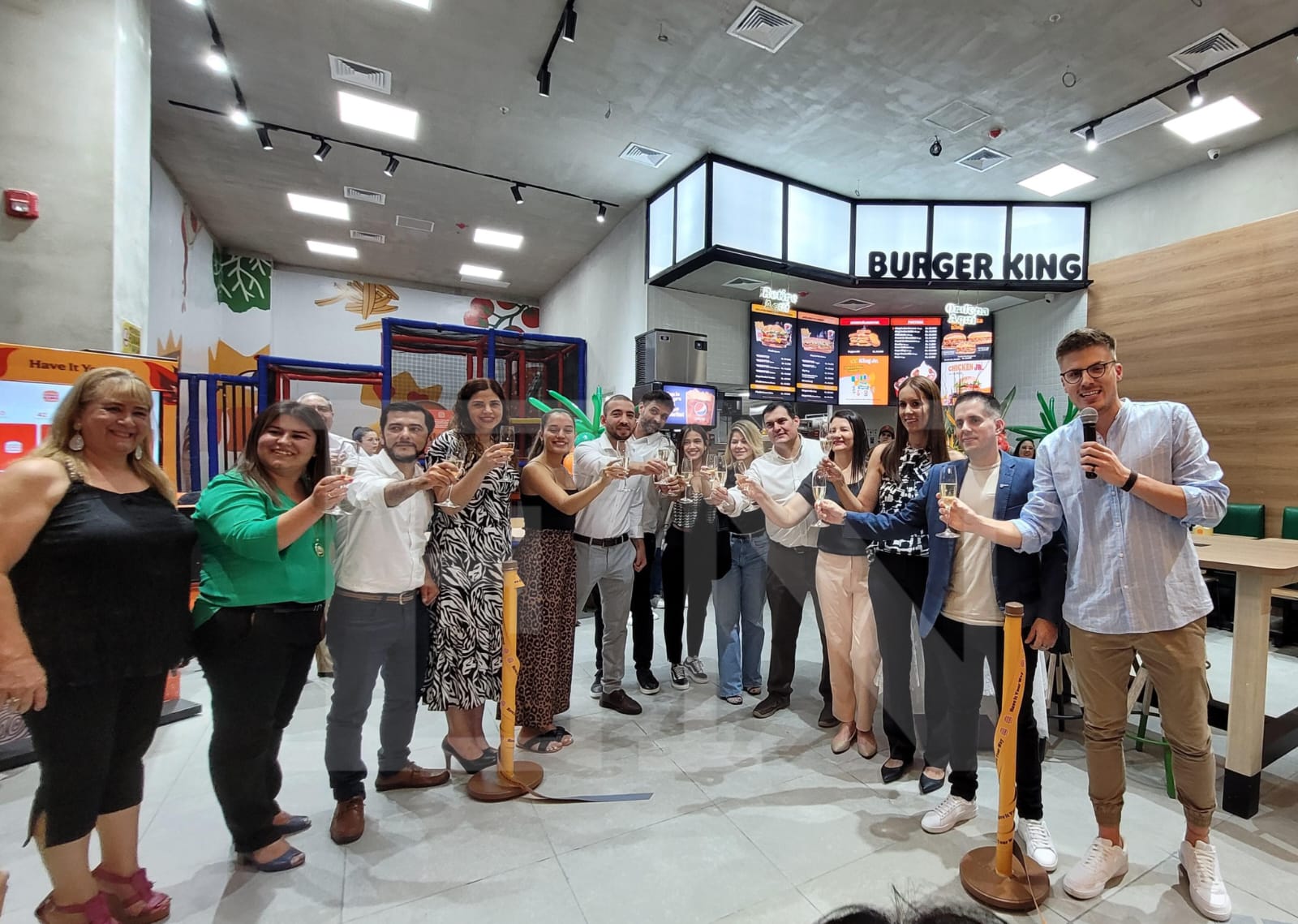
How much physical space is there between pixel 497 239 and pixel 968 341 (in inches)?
242

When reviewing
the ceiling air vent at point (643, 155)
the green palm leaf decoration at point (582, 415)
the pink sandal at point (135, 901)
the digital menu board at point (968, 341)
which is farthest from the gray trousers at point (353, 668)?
the digital menu board at point (968, 341)

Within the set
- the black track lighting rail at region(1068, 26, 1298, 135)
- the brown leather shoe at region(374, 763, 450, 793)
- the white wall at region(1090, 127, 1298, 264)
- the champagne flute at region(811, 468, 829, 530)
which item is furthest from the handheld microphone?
the white wall at region(1090, 127, 1298, 264)

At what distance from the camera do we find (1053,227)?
6.13m

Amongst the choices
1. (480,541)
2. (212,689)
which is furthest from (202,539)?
(480,541)

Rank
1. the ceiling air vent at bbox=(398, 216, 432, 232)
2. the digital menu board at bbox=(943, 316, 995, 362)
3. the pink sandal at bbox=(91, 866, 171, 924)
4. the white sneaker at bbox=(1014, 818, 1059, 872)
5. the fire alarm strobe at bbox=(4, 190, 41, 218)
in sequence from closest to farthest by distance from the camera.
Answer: the pink sandal at bbox=(91, 866, 171, 924) → the white sneaker at bbox=(1014, 818, 1059, 872) → the fire alarm strobe at bbox=(4, 190, 41, 218) → the ceiling air vent at bbox=(398, 216, 432, 232) → the digital menu board at bbox=(943, 316, 995, 362)

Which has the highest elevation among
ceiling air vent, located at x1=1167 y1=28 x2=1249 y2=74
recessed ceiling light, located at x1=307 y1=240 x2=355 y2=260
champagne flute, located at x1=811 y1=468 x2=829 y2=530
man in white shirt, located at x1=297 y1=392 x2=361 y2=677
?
ceiling air vent, located at x1=1167 y1=28 x2=1249 y2=74

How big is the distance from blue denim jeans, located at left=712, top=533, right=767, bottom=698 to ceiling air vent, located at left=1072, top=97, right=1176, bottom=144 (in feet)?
15.1

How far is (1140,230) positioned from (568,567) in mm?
6593

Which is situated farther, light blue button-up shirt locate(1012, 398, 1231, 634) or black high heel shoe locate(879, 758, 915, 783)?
black high heel shoe locate(879, 758, 915, 783)

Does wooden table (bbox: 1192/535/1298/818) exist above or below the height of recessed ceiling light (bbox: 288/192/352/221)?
below

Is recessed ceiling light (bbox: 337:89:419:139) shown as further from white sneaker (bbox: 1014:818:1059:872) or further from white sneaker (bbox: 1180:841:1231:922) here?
white sneaker (bbox: 1180:841:1231:922)

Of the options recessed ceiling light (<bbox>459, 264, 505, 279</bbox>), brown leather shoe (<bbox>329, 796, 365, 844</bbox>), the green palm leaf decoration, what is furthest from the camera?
recessed ceiling light (<bbox>459, 264, 505, 279</bbox>)

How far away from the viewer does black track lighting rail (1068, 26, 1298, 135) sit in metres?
3.79

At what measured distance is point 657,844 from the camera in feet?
6.71
